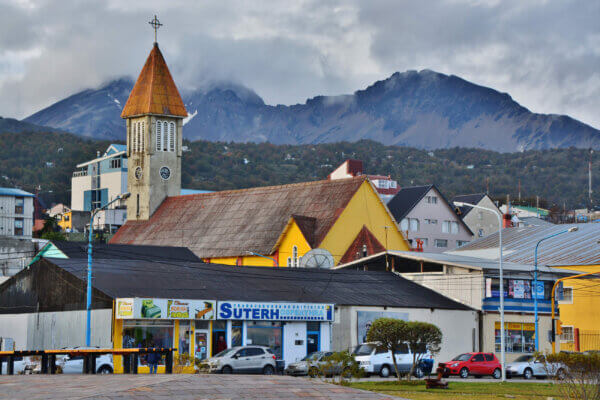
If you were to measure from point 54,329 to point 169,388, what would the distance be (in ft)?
95.9

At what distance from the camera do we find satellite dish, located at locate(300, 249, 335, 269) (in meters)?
66.1

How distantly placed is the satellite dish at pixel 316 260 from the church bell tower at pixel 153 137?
3680 cm

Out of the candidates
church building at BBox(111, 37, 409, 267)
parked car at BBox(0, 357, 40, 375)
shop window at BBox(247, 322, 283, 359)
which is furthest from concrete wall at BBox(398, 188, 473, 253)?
parked car at BBox(0, 357, 40, 375)

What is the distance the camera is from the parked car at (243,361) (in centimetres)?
4162

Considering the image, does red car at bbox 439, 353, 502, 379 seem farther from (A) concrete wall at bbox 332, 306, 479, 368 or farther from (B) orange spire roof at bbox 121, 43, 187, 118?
(B) orange spire roof at bbox 121, 43, 187, 118

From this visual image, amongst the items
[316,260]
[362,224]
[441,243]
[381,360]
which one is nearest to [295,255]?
[362,224]

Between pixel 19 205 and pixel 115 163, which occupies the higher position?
pixel 115 163

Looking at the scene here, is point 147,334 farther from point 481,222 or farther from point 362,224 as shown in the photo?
point 481,222

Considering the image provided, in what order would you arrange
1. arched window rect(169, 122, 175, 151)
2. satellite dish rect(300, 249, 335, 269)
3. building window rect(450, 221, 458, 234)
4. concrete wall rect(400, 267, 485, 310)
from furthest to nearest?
1. building window rect(450, 221, 458, 234)
2. arched window rect(169, 122, 175, 151)
3. satellite dish rect(300, 249, 335, 269)
4. concrete wall rect(400, 267, 485, 310)

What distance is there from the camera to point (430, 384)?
3591 centimetres

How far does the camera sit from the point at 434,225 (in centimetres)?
11206

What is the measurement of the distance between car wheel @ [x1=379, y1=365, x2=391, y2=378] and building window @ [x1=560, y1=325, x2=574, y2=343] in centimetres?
1986

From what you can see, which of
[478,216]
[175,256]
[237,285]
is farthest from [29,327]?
[478,216]

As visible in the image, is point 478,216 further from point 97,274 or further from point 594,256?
point 97,274
